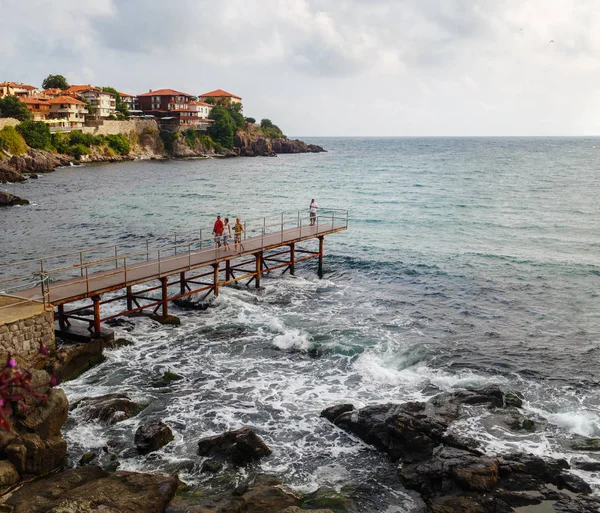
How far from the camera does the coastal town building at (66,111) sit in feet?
383

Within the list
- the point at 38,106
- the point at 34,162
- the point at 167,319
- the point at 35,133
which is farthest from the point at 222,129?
the point at 167,319

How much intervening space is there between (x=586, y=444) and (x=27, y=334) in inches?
633

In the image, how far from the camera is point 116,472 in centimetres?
1245

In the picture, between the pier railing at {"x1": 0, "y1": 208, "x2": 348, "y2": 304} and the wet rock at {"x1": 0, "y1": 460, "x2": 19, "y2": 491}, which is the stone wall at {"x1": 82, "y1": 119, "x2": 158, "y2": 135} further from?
the wet rock at {"x1": 0, "y1": 460, "x2": 19, "y2": 491}

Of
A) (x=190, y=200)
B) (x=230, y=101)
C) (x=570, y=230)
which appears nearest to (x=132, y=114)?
(x=230, y=101)

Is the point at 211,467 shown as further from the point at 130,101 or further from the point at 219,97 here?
the point at 219,97

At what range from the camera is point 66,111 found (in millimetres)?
117625

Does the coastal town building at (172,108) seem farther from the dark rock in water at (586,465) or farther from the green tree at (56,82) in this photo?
the dark rock in water at (586,465)

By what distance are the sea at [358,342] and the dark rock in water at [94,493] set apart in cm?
114

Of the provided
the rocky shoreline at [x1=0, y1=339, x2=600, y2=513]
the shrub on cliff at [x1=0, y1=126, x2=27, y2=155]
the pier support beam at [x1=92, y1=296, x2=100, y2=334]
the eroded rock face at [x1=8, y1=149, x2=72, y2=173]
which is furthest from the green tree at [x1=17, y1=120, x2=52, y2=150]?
the rocky shoreline at [x1=0, y1=339, x2=600, y2=513]

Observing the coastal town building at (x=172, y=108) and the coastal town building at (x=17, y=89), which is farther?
the coastal town building at (x=172, y=108)

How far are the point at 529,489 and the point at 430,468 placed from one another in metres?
2.20

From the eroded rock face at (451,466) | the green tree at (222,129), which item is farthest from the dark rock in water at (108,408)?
the green tree at (222,129)

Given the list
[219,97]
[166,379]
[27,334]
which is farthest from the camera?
[219,97]
